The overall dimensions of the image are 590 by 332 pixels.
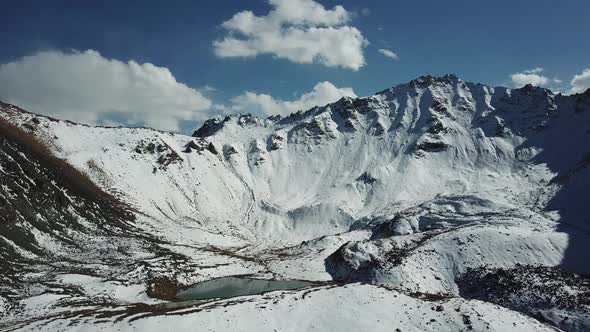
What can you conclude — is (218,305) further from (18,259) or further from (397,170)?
(397,170)

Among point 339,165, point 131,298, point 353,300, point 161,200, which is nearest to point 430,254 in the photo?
point 353,300

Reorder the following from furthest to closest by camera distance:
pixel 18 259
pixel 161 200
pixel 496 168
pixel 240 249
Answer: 1. pixel 496 168
2. pixel 161 200
3. pixel 240 249
4. pixel 18 259

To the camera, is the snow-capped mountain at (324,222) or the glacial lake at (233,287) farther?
the glacial lake at (233,287)

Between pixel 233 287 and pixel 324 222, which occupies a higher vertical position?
pixel 324 222

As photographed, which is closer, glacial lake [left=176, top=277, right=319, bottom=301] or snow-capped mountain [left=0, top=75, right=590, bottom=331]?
snow-capped mountain [left=0, top=75, right=590, bottom=331]
